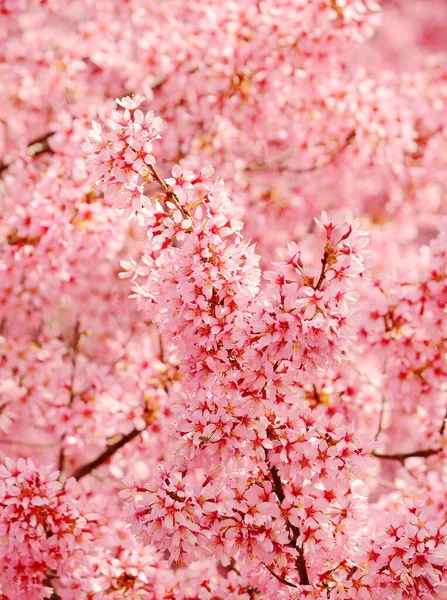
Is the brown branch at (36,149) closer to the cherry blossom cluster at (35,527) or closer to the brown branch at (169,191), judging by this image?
the brown branch at (169,191)

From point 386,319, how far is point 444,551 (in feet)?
5.74

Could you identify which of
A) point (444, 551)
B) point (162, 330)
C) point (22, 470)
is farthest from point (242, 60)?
point (444, 551)

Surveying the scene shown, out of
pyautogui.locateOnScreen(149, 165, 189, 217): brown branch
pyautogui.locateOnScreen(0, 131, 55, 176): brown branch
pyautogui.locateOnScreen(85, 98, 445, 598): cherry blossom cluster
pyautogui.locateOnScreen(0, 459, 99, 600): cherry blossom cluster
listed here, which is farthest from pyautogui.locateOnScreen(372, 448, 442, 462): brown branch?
pyautogui.locateOnScreen(0, 131, 55, 176): brown branch

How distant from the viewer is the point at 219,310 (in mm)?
2650

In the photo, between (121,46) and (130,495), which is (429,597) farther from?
(121,46)

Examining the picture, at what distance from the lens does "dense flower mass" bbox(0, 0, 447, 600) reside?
2.71 metres

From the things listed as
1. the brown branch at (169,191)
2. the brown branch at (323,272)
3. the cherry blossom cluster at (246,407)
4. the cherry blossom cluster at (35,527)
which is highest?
the brown branch at (169,191)

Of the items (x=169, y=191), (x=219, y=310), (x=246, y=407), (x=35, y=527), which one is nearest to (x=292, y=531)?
(x=246, y=407)

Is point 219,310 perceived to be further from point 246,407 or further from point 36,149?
point 36,149

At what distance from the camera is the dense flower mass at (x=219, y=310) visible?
2.71 m

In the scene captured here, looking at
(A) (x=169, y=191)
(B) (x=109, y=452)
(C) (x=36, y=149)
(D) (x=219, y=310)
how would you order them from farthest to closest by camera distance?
1. (C) (x=36, y=149)
2. (B) (x=109, y=452)
3. (A) (x=169, y=191)
4. (D) (x=219, y=310)

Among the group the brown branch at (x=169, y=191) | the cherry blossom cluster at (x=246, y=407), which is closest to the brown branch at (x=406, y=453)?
the cherry blossom cluster at (x=246, y=407)

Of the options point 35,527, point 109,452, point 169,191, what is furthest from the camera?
point 109,452

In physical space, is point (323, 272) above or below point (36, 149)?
above
